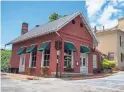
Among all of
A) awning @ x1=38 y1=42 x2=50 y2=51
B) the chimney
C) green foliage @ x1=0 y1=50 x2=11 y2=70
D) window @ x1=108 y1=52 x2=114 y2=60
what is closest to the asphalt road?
awning @ x1=38 y1=42 x2=50 y2=51

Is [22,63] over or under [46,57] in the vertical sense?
under

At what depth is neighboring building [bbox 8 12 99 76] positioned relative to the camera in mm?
19297

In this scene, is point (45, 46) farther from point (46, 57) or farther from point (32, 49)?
point (32, 49)

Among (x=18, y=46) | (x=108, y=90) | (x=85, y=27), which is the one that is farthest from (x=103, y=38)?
(x=108, y=90)

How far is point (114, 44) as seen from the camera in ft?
111

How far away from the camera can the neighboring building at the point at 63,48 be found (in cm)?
1930

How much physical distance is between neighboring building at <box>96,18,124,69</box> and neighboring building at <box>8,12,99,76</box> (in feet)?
33.6

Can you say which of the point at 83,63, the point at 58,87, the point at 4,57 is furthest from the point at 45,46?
the point at 4,57

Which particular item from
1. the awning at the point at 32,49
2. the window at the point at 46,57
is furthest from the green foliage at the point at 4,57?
the window at the point at 46,57

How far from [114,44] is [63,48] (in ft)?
55.6

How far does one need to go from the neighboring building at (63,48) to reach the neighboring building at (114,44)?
10.2 m

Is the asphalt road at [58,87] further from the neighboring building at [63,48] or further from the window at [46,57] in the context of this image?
the window at [46,57]

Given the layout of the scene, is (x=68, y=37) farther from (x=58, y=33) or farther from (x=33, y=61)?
(x=33, y=61)

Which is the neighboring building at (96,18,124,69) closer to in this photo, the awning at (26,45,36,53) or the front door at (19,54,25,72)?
the front door at (19,54,25,72)
